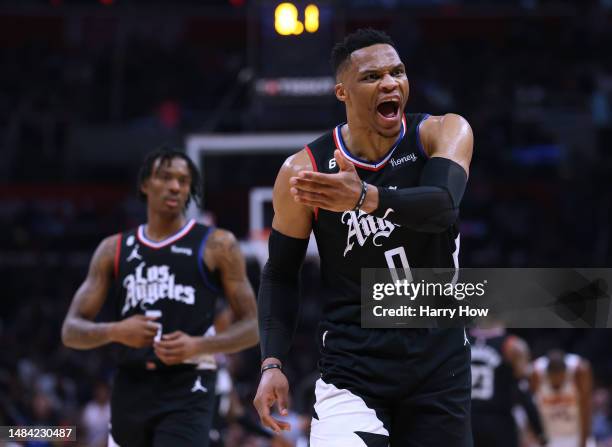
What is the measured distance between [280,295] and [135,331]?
1.22 m

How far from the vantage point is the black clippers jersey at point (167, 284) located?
212 inches

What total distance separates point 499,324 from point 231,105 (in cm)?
1139

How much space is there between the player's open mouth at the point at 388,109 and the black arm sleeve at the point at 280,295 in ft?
2.09

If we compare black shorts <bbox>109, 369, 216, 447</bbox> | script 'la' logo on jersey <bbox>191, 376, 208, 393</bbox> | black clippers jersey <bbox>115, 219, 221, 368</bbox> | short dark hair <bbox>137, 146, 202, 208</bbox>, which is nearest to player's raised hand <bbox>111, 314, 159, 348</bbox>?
black clippers jersey <bbox>115, 219, 221, 368</bbox>

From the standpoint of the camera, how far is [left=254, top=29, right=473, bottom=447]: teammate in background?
3820mm

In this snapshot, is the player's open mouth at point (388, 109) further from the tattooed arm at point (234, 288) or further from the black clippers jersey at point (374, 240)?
the tattooed arm at point (234, 288)

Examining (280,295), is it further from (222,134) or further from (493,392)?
(222,134)

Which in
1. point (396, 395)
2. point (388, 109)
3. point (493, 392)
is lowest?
point (396, 395)

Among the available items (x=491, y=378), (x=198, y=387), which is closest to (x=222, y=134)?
(x=491, y=378)

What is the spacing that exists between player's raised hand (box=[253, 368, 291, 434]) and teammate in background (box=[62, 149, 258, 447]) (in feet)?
3.93

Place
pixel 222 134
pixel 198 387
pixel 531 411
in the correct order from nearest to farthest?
1. pixel 198 387
2. pixel 531 411
3. pixel 222 134

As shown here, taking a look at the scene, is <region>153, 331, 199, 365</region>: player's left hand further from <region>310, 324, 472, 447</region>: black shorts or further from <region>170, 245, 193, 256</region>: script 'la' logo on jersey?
<region>310, 324, 472, 447</region>: black shorts

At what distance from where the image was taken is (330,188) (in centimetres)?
338

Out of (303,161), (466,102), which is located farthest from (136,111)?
(303,161)
